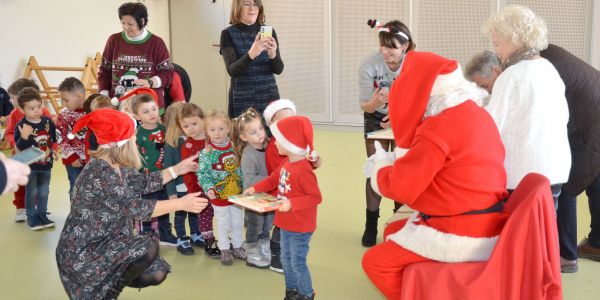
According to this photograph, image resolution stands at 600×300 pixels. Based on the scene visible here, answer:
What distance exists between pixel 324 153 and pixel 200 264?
3.77m

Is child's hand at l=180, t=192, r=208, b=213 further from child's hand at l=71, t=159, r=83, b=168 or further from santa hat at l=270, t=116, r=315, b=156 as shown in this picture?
child's hand at l=71, t=159, r=83, b=168

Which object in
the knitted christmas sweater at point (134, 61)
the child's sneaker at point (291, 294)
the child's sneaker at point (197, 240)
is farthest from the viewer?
the knitted christmas sweater at point (134, 61)

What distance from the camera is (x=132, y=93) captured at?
14.2 feet

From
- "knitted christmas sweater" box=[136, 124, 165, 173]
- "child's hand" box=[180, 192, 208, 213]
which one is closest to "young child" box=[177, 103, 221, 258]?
"knitted christmas sweater" box=[136, 124, 165, 173]

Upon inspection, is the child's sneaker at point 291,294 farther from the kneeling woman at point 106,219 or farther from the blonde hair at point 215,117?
the blonde hair at point 215,117

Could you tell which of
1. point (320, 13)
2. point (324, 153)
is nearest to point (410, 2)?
point (320, 13)

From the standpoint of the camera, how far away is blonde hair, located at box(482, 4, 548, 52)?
2.88m

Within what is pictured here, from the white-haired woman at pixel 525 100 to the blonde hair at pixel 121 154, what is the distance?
1692 millimetres

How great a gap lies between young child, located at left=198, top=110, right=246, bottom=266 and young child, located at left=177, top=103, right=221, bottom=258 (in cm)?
16

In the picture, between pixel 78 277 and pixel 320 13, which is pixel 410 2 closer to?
pixel 320 13

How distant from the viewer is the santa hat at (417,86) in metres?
2.20

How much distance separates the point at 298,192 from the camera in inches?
115

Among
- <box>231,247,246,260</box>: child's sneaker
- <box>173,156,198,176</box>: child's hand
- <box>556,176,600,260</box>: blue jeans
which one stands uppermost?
<box>173,156,198,176</box>: child's hand

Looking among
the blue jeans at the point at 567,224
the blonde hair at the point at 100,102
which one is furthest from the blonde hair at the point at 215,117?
the blue jeans at the point at 567,224
